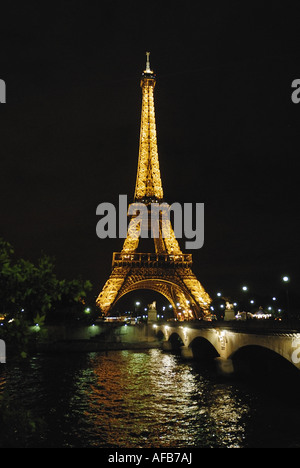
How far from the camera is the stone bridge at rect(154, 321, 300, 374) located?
2325 centimetres

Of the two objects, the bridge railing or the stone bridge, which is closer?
the stone bridge

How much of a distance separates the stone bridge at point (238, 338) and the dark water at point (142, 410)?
8.10 ft

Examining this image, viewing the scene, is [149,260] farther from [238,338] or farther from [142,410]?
[142,410]

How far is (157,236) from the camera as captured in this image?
9075 cm

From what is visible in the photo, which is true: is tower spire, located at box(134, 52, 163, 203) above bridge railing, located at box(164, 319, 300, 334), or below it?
above

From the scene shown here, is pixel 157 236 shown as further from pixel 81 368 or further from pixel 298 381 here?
pixel 298 381

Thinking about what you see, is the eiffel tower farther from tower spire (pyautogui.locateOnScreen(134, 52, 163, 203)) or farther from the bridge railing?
the bridge railing

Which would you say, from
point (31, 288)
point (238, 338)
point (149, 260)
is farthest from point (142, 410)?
point (149, 260)

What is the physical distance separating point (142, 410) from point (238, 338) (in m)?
10.4

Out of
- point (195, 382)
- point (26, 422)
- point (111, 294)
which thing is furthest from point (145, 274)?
point (26, 422)

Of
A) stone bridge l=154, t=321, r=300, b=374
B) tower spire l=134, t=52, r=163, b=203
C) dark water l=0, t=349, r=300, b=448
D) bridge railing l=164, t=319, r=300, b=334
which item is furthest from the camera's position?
tower spire l=134, t=52, r=163, b=203

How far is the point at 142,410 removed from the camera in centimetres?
2558

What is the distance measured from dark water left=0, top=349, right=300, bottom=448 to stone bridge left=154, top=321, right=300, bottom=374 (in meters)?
2.47

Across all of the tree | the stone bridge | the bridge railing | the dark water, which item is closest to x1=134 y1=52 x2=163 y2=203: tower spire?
the stone bridge
